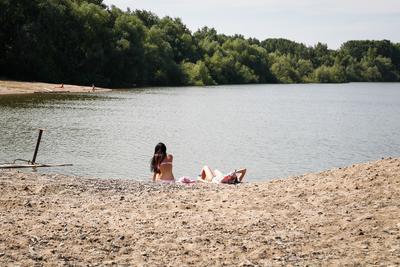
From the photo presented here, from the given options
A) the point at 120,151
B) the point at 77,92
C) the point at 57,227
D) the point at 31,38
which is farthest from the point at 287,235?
the point at 31,38

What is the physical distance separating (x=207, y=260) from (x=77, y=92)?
80882 millimetres

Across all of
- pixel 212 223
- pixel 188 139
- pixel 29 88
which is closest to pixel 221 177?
pixel 212 223

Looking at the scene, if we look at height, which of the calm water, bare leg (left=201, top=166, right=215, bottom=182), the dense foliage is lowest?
the calm water

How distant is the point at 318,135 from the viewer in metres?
43.1

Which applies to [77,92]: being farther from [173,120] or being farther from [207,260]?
[207,260]

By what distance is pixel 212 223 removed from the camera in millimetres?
10820

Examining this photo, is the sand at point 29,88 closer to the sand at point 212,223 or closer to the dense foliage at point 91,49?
the dense foliage at point 91,49

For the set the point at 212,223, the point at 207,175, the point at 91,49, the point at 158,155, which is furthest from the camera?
the point at 91,49

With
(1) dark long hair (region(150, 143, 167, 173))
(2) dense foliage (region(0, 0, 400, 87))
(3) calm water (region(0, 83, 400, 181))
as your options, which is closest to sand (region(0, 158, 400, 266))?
(1) dark long hair (region(150, 143, 167, 173))

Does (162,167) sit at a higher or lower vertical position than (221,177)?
higher

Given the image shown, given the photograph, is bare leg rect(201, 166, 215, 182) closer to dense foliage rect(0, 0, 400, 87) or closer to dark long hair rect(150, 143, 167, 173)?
dark long hair rect(150, 143, 167, 173)

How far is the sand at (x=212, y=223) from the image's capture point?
344 inches

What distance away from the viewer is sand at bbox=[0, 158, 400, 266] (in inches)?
344

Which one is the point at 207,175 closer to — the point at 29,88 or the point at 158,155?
the point at 158,155
